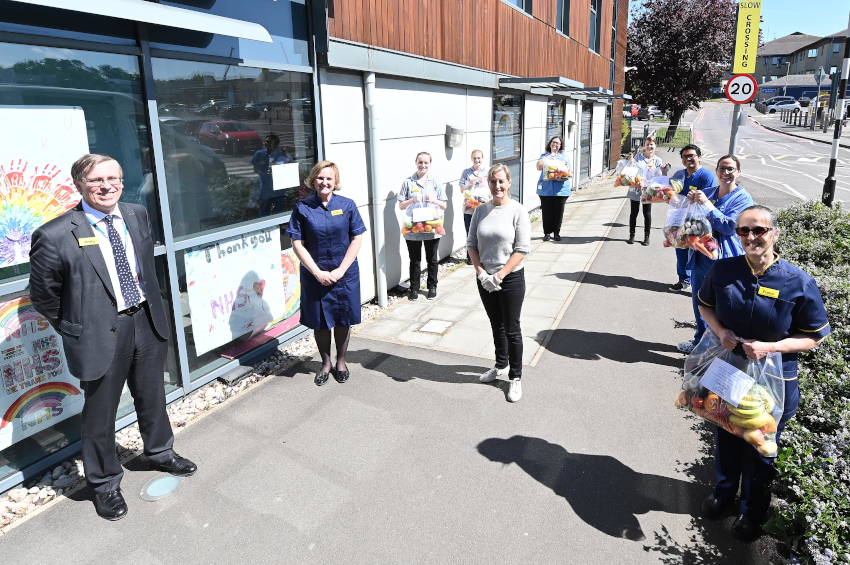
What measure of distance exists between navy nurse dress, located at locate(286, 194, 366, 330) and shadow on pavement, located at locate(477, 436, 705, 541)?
177 cm

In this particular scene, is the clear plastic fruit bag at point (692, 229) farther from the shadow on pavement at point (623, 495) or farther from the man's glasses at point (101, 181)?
the man's glasses at point (101, 181)

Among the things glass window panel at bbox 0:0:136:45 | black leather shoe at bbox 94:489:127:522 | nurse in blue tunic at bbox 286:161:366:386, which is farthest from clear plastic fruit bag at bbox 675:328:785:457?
glass window panel at bbox 0:0:136:45

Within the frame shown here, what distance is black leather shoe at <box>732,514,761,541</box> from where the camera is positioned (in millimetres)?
3107

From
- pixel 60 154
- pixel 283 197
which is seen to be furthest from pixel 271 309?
pixel 60 154

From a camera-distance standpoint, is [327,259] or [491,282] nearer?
[491,282]

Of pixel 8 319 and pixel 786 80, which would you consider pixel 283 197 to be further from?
pixel 786 80

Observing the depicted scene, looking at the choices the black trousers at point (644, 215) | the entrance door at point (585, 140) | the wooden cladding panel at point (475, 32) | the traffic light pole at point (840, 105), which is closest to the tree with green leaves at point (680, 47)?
the entrance door at point (585, 140)

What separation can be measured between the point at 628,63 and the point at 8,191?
42498 mm

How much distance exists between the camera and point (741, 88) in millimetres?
8945

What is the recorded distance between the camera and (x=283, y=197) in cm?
584

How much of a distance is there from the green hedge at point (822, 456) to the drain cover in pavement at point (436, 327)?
3413 millimetres

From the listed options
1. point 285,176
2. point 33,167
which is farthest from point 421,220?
point 33,167

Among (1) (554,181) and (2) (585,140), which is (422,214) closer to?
(1) (554,181)

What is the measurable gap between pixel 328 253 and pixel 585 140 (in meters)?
16.8
